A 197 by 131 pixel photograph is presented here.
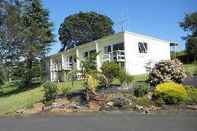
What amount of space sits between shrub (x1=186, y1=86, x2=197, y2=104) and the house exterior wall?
14.8 metres

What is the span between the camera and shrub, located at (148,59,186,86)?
32312 millimetres

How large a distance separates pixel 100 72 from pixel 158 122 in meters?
14.7

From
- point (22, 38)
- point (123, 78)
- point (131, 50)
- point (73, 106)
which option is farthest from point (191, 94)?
point (22, 38)

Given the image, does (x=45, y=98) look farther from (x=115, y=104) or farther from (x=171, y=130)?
(x=171, y=130)

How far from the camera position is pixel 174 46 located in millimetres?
54969

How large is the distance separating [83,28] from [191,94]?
193ft

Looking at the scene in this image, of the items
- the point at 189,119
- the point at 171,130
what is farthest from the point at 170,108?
the point at 171,130

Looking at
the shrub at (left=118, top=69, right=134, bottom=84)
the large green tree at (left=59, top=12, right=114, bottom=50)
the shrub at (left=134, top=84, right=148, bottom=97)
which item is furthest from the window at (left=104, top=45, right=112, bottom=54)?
the large green tree at (left=59, top=12, right=114, bottom=50)

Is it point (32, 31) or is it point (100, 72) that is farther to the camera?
point (32, 31)

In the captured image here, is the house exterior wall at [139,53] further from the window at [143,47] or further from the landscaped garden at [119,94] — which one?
the landscaped garden at [119,94]

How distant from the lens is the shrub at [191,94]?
90.5 ft

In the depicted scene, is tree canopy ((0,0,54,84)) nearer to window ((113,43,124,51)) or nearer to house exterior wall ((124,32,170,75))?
window ((113,43,124,51))

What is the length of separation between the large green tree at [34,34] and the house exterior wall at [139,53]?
1228cm

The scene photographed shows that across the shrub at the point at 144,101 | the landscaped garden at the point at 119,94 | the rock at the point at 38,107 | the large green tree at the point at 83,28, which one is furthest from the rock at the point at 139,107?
the large green tree at the point at 83,28
